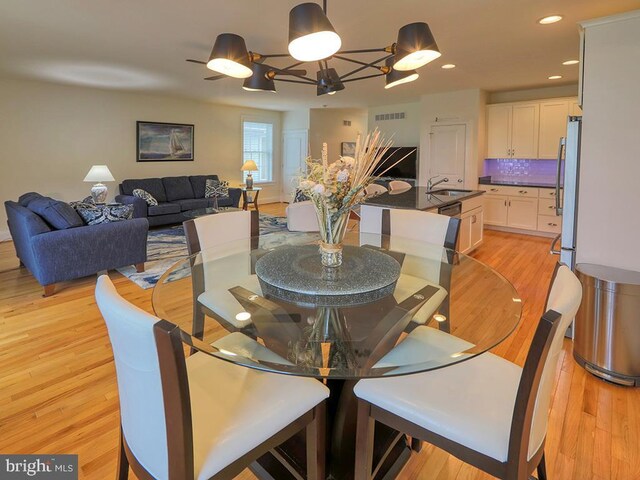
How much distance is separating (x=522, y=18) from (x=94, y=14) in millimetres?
3510

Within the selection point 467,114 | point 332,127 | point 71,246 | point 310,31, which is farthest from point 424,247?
point 332,127

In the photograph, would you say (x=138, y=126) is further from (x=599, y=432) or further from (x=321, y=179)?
(x=599, y=432)

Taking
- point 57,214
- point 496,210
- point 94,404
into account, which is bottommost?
point 94,404

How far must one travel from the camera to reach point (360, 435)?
1350 millimetres

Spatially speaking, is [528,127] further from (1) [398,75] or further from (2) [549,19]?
(1) [398,75]

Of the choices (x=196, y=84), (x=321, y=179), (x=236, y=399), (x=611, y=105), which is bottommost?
(x=236, y=399)

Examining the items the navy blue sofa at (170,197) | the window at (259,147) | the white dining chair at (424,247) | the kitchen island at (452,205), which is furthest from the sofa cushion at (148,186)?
the white dining chair at (424,247)

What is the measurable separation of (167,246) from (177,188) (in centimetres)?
239

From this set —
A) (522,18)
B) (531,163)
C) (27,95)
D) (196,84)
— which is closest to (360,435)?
(522,18)

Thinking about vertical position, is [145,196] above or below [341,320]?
above

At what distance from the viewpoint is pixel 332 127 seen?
32.4 feet

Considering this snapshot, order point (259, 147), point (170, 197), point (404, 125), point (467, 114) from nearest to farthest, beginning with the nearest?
point (467, 114), point (170, 197), point (404, 125), point (259, 147)

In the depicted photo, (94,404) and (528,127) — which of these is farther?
(528,127)

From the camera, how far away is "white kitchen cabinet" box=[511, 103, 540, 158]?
243 inches
